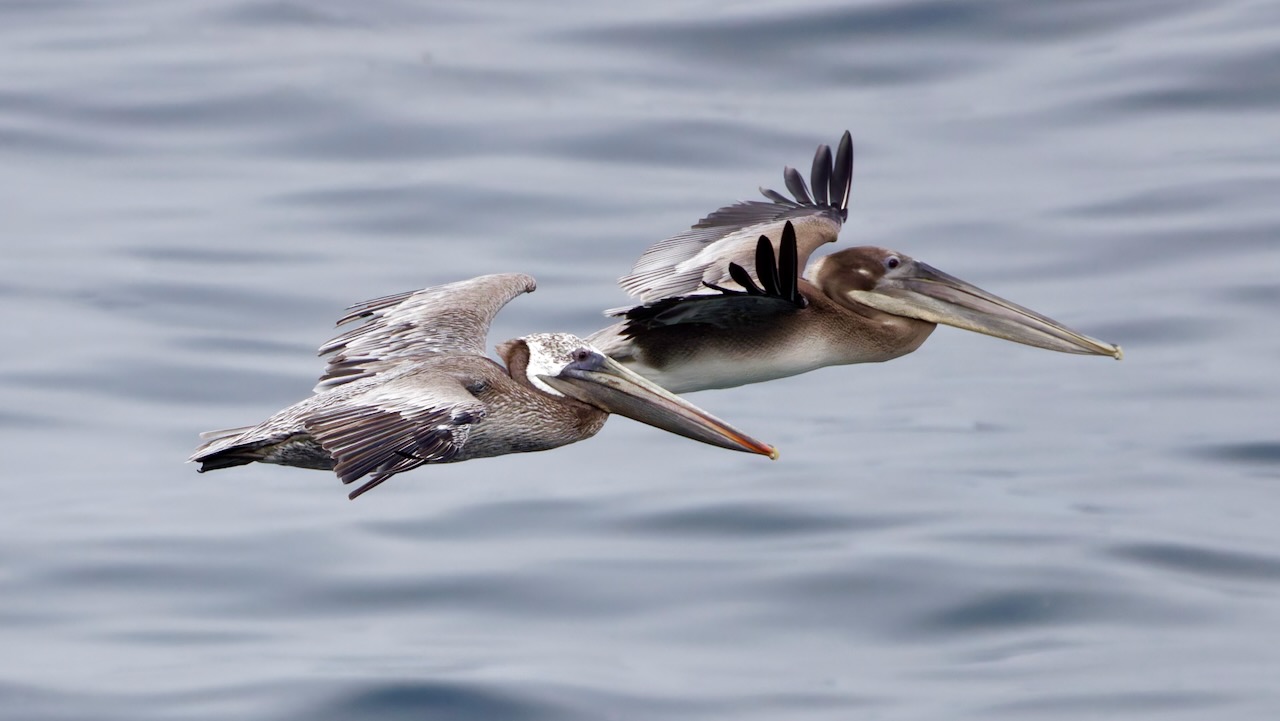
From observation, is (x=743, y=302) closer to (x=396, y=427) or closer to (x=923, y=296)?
(x=923, y=296)

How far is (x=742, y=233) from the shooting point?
1113 centimetres

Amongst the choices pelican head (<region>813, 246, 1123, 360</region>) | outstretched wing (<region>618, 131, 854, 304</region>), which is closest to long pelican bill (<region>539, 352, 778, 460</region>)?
outstretched wing (<region>618, 131, 854, 304</region>)

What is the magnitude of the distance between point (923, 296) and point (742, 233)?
108cm

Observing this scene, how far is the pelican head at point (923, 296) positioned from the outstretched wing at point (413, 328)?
173 centimetres

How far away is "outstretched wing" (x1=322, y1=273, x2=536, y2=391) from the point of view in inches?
359

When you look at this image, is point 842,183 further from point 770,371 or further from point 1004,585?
point 1004,585

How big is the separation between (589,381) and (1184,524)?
34.7ft

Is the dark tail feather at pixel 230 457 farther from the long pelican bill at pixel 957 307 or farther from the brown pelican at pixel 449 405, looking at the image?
the long pelican bill at pixel 957 307

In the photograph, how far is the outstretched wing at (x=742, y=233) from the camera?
1052 centimetres

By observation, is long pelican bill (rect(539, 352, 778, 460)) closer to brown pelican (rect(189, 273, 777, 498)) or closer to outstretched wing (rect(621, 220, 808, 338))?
brown pelican (rect(189, 273, 777, 498))

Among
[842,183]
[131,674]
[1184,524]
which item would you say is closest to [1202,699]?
Answer: [1184,524]

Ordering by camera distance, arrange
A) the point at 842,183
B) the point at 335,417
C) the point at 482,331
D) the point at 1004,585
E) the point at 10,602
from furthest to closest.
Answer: the point at 1004,585 → the point at 10,602 → the point at 842,183 → the point at 482,331 → the point at 335,417

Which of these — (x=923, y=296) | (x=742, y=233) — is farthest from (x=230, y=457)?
(x=923, y=296)

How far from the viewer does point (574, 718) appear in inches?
547
